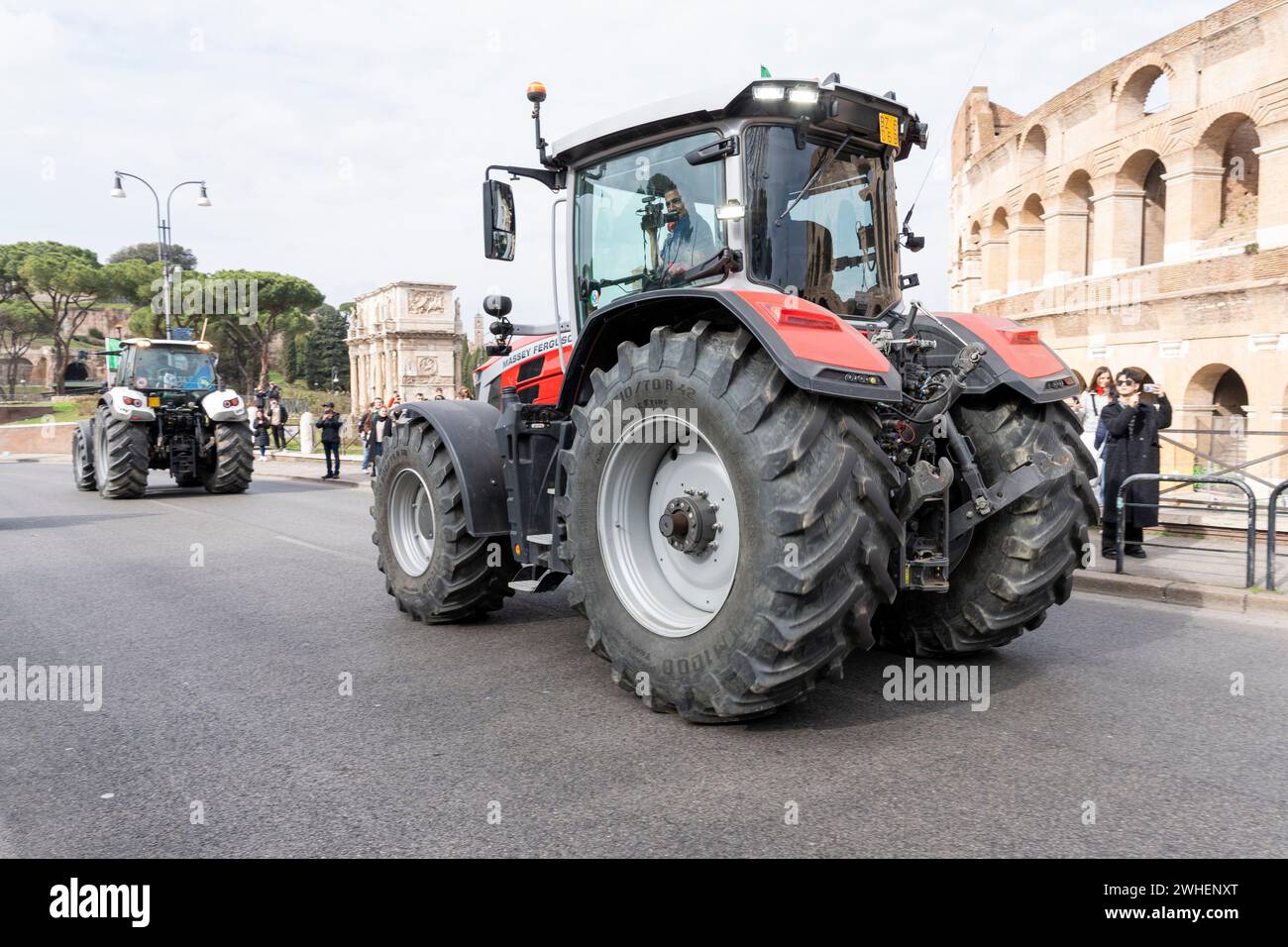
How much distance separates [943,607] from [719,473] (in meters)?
1.48

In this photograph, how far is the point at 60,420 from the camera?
55062mm

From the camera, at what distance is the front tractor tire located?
3.67 m

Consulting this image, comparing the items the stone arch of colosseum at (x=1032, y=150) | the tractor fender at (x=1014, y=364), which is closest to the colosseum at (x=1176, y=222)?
the stone arch of colosseum at (x=1032, y=150)

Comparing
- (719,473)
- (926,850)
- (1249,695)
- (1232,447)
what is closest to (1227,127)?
(1232,447)

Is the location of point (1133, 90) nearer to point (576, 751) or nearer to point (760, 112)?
point (760, 112)

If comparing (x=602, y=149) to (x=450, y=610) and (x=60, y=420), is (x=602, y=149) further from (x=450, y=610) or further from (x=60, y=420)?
(x=60, y=420)

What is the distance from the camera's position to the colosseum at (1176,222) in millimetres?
17703

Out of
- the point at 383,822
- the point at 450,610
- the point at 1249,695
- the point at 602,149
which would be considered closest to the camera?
the point at 383,822

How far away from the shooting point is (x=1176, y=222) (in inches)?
776

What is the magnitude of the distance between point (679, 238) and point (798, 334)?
4.17ft

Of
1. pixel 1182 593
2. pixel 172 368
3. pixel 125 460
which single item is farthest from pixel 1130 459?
pixel 172 368

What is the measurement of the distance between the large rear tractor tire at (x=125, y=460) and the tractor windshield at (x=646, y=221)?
42.8 ft

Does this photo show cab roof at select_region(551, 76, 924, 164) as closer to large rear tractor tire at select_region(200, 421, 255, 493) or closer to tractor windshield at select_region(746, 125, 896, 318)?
tractor windshield at select_region(746, 125, 896, 318)

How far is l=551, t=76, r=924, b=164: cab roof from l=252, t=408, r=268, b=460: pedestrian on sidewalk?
79.0 feet
